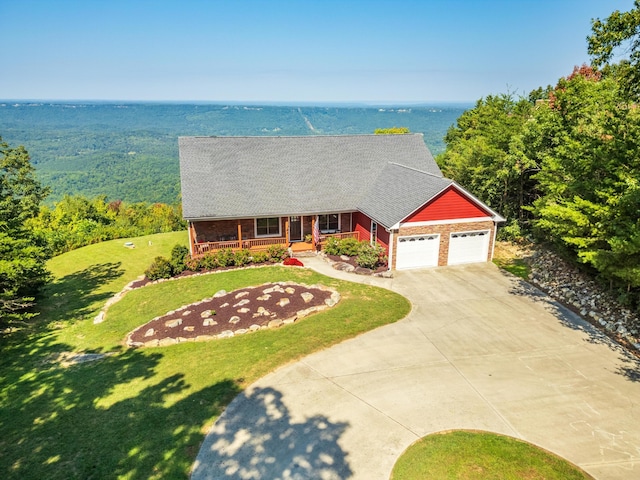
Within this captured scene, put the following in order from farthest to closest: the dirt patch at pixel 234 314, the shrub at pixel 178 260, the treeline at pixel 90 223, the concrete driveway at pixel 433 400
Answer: the treeline at pixel 90 223 → the shrub at pixel 178 260 → the dirt patch at pixel 234 314 → the concrete driveway at pixel 433 400

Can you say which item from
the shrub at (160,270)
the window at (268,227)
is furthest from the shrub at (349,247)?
the shrub at (160,270)

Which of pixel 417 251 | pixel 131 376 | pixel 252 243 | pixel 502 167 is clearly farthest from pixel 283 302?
pixel 502 167

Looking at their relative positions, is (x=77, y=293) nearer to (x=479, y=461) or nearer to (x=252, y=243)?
(x=252, y=243)

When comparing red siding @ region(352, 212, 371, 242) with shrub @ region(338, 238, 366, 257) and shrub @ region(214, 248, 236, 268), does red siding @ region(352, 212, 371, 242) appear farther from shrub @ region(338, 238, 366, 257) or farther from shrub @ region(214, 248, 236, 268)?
shrub @ region(214, 248, 236, 268)

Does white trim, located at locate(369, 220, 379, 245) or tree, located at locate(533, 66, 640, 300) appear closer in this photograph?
tree, located at locate(533, 66, 640, 300)

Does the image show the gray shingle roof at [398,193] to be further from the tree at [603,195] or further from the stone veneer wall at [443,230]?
the tree at [603,195]

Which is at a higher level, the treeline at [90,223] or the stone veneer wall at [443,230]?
the stone veneer wall at [443,230]

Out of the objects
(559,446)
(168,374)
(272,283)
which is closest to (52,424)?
(168,374)

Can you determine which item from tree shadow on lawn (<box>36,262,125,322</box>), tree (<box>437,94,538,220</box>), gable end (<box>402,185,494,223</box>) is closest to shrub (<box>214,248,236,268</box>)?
tree shadow on lawn (<box>36,262,125,322</box>)
